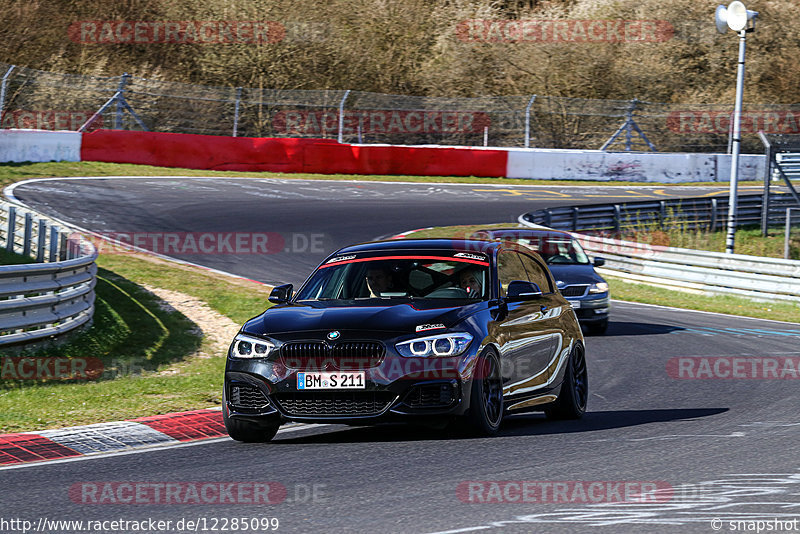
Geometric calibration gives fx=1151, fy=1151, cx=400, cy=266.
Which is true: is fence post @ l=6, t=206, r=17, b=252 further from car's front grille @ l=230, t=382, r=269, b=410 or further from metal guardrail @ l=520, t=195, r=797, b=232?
metal guardrail @ l=520, t=195, r=797, b=232

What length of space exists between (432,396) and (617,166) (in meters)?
35.0

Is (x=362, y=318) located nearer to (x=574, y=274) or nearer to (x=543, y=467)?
(x=543, y=467)

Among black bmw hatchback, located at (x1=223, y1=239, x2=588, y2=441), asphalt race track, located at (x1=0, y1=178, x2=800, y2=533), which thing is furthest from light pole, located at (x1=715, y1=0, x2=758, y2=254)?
black bmw hatchback, located at (x1=223, y1=239, x2=588, y2=441)

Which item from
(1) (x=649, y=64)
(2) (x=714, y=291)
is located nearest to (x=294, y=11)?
(1) (x=649, y=64)

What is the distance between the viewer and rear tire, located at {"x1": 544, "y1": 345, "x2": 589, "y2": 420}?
9852mm

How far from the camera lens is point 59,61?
45.0m

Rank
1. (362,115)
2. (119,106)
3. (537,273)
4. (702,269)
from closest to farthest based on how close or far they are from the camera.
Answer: (537,273), (702,269), (119,106), (362,115)

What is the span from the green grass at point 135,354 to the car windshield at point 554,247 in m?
4.19

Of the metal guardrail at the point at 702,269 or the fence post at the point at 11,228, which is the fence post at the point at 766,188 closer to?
the metal guardrail at the point at 702,269

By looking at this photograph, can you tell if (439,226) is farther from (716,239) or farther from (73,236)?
(73,236)

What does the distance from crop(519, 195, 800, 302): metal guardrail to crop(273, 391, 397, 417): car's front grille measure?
16.8m

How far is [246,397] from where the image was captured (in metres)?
8.17

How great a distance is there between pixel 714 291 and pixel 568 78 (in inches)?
1070

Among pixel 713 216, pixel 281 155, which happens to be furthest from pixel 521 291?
pixel 281 155
